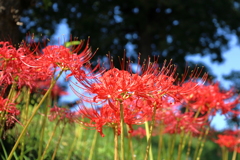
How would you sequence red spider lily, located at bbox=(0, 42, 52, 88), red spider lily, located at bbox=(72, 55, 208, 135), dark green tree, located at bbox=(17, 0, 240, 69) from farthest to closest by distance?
dark green tree, located at bbox=(17, 0, 240, 69)
red spider lily, located at bbox=(0, 42, 52, 88)
red spider lily, located at bbox=(72, 55, 208, 135)

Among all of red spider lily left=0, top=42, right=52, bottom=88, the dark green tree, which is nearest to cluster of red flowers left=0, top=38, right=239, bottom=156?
red spider lily left=0, top=42, right=52, bottom=88

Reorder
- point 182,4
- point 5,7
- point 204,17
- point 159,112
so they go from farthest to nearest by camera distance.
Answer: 1. point 204,17
2. point 182,4
3. point 5,7
4. point 159,112

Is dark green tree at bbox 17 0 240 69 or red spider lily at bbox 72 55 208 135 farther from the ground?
dark green tree at bbox 17 0 240 69

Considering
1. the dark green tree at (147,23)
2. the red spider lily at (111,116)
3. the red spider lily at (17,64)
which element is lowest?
the red spider lily at (111,116)

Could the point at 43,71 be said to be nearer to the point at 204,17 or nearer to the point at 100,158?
the point at 100,158

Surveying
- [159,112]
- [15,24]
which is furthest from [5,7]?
[159,112]

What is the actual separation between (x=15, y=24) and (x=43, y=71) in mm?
1743

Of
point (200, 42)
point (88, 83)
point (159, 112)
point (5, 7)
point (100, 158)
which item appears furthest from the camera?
point (200, 42)

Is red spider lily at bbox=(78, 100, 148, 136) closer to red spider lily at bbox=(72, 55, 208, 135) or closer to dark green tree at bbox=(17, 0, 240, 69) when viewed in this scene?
red spider lily at bbox=(72, 55, 208, 135)

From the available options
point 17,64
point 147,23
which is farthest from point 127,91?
point 147,23

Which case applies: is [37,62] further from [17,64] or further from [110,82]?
[110,82]

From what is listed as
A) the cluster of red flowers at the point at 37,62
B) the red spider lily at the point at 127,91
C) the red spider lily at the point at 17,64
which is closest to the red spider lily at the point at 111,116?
the red spider lily at the point at 127,91

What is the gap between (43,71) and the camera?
197 centimetres

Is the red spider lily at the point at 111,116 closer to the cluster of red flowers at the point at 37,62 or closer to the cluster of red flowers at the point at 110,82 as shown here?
the cluster of red flowers at the point at 110,82
